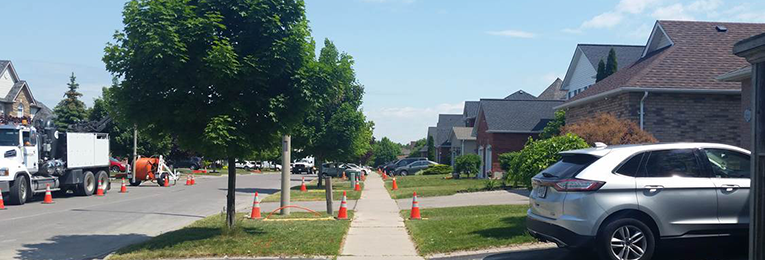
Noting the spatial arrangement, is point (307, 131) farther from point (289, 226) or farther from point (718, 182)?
point (718, 182)

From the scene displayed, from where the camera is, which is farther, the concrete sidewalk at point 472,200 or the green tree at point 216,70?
the concrete sidewalk at point 472,200

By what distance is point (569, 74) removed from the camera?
125 ft

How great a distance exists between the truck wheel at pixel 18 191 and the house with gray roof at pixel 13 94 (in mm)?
30164

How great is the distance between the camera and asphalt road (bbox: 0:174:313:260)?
11352 mm

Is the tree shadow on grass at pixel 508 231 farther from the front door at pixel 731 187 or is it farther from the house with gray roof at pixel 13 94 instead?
the house with gray roof at pixel 13 94

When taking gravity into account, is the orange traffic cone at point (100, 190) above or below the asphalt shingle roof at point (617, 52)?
below

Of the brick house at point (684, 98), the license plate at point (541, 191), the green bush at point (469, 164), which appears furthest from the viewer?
the green bush at point (469, 164)

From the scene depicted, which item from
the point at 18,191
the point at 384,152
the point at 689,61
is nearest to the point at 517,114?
the point at 689,61

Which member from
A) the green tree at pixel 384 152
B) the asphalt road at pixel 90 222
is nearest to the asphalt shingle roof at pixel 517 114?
the asphalt road at pixel 90 222

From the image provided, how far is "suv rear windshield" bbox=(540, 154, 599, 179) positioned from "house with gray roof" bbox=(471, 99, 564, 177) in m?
27.2

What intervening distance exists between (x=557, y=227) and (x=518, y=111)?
107ft

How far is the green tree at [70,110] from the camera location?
46666 millimetres

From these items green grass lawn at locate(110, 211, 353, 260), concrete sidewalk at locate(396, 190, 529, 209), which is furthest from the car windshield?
concrete sidewalk at locate(396, 190, 529, 209)

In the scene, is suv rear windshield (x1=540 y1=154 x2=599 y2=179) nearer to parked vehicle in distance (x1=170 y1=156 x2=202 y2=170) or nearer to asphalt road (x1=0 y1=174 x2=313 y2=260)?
asphalt road (x1=0 y1=174 x2=313 y2=260)
